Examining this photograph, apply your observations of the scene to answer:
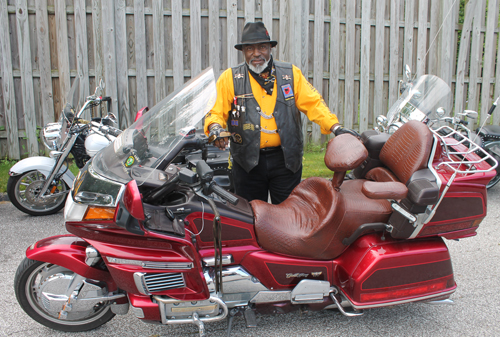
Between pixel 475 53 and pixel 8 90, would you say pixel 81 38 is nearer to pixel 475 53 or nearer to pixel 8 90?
pixel 8 90

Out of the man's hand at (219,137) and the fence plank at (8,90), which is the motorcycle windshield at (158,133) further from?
the fence plank at (8,90)

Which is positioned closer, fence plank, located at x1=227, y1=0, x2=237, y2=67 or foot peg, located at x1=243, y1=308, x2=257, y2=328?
foot peg, located at x1=243, y1=308, x2=257, y2=328

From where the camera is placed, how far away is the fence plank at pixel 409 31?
6543 mm

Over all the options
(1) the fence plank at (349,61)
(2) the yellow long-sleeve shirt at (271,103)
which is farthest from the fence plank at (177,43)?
(2) the yellow long-sleeve shirt at (271,103)

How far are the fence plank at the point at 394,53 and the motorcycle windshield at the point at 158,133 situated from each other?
5.18 m

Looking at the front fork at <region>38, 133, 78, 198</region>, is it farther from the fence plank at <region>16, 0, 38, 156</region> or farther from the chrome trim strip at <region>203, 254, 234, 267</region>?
the chrome trim strip at <region>203, 254, 234, 267</region>

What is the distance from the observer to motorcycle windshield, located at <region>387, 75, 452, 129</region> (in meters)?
3.43

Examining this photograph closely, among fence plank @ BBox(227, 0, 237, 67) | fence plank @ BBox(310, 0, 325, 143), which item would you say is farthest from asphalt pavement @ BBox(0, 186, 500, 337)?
fence plank @ BBox(227, 0, 237, 67)

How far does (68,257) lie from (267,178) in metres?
1.67

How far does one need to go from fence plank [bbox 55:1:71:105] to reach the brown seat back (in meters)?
4.84

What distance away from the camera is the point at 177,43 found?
5801mm

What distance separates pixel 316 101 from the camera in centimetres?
321

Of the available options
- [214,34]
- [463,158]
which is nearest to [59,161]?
[214,34]

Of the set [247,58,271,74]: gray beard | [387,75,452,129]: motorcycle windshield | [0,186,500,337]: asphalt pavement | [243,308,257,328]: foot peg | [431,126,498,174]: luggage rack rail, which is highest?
[247,58,271,74]: gray beard
